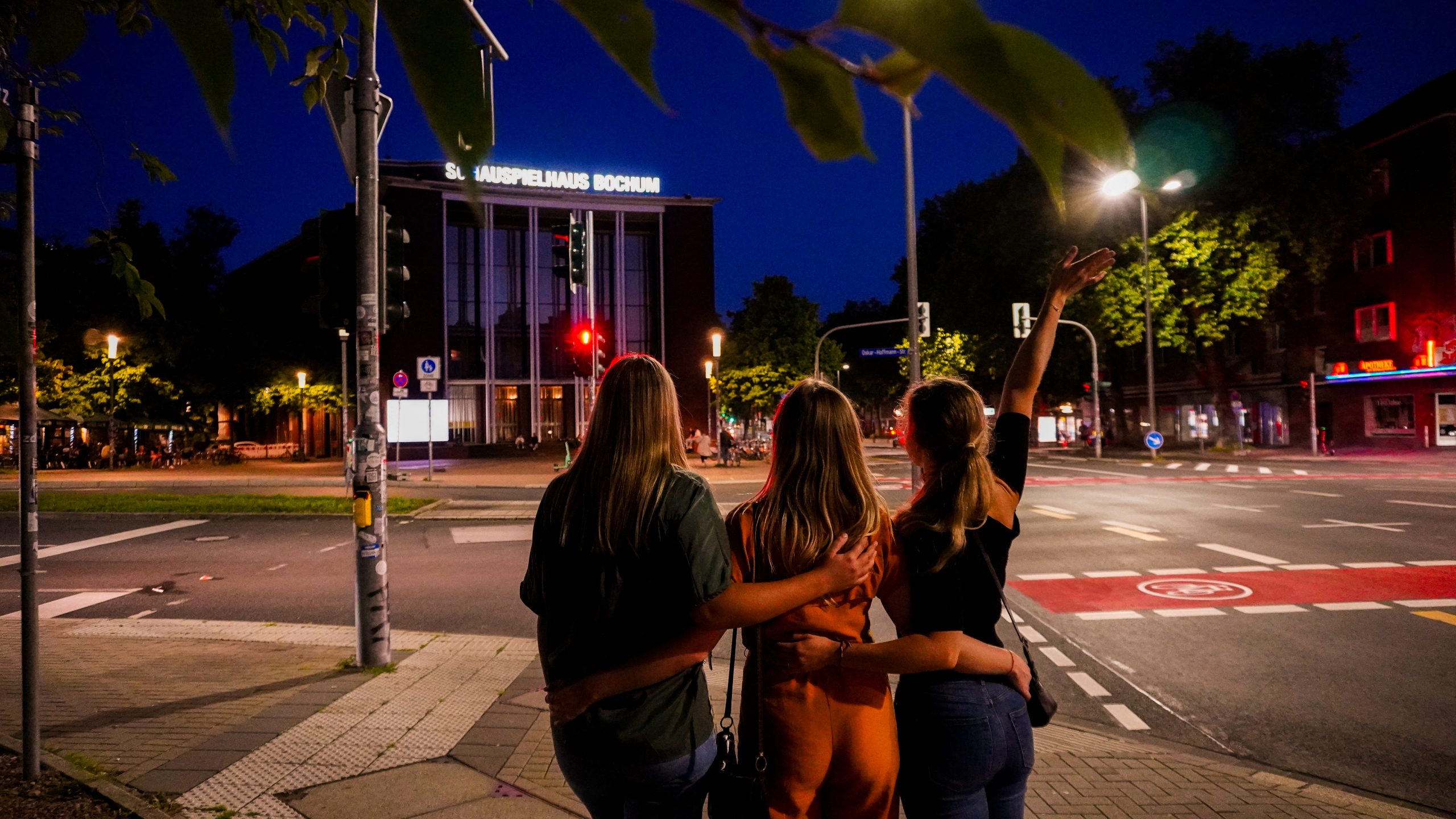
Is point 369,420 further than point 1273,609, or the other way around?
point 1273,609

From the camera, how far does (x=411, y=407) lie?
38094 mm

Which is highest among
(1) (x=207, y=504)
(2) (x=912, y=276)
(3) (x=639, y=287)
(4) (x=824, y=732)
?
(3) (x=639, y=287)

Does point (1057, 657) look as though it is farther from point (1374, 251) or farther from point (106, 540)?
point (1374, 251)

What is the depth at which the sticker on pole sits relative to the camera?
340 inches

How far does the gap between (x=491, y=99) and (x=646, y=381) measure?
61.8 inches

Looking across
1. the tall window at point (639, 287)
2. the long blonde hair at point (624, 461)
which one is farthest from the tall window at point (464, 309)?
the long blonde hair at point (624, 461)

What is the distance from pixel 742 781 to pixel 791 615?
1.47ft

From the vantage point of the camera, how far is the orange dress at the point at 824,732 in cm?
228

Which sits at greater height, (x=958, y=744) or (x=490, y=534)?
(x=958, y=744)

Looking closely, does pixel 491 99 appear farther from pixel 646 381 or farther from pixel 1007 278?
pixel 1007 278

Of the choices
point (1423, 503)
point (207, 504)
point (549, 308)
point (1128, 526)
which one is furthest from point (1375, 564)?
point (549, 308)

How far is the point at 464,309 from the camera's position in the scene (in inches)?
1725

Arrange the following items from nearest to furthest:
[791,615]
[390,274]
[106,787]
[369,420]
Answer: [791,615] < [106,787] < [369,420] < [390,274]

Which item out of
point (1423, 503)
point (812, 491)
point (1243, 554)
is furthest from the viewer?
point (1423, 503)
